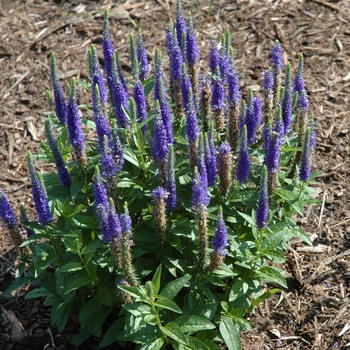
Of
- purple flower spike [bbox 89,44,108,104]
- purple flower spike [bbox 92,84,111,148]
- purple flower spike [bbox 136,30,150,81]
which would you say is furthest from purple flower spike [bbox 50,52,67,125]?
purple flower spike [bbox 136,30,150,81]

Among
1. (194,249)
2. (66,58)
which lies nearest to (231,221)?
(194,249)

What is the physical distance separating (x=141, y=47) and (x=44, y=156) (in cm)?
147

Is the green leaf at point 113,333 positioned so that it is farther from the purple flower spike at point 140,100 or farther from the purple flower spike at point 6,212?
the purple flower spike at point 140,100

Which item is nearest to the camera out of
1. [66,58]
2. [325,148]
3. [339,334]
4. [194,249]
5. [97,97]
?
[97,97]

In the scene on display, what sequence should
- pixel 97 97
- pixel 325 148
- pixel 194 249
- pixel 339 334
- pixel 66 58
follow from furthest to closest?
pixel 66 58 → pixel 325 148 → pixel 339 334 → pixel 194 249 → pixel 97 97

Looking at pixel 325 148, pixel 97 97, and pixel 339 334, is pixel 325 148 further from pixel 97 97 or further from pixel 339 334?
pixel 97 97

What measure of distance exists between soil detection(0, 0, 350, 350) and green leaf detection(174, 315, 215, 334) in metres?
1.29

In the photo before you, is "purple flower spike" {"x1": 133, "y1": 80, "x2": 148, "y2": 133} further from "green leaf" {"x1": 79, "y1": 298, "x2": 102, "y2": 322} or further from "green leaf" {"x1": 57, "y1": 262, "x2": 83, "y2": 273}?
"green leaf" {"x1": 79, "y1": 298, "x2": 102, "y2": 322}

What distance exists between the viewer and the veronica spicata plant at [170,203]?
4969 millimetres

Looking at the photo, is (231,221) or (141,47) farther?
(141,47)

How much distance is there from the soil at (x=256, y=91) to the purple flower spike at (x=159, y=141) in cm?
233

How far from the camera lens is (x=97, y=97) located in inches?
203

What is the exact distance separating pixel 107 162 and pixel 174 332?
1.56m

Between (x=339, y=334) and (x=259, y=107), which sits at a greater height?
(x=259, y=107)
